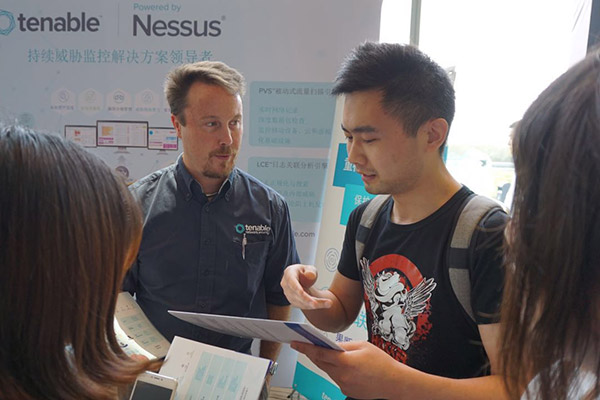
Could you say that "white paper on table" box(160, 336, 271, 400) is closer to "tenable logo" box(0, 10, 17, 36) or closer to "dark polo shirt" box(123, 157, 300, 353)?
"dark polo shirt" box(123, 157, 300, 353)

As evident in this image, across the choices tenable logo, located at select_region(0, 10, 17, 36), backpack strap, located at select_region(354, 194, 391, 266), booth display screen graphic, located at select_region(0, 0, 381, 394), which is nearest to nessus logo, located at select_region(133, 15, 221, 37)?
booth display screen graphic, located at select_region(0, 0, 381, 394)

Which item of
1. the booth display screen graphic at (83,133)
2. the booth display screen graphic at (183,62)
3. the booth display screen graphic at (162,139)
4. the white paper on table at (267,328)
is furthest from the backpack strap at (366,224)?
the booth display screen graphic at (83,133)

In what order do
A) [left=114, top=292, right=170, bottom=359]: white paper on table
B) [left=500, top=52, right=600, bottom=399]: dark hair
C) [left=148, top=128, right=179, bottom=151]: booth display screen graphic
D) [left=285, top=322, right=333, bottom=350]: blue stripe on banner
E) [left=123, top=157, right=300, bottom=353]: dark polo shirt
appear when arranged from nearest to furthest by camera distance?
1. [left=500, top=52, right=600, bottom=399]: dark hair
2. [left=285, top=322, right=333, bottom=350]: blue stripe on banner
3. [left=114, top=292, right=170, bottom=359]: white paper on table
4. [left=123, top=157, right=300, bottom=353]: dark polo shirt
5. [left=148, top=128, right=179, bottom=151]: booth display screen graphic

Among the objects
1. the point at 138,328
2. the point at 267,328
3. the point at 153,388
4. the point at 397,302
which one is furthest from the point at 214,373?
the point at 138,328

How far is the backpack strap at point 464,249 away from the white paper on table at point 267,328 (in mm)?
333

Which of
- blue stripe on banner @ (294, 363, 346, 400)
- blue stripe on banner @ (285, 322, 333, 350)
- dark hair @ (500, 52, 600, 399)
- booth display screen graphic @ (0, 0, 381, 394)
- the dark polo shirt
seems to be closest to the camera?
dark hair @ (500, 52, 600, 399)

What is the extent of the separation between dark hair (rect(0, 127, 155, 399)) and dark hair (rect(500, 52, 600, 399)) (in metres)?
0.65

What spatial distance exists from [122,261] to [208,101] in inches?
61.9

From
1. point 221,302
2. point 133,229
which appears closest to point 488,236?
point 133,229

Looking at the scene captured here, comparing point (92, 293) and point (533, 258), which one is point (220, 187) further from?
point (533, 258)

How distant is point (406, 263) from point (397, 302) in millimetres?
112

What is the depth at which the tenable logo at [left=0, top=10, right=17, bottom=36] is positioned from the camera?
347cm

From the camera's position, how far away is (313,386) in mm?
3068

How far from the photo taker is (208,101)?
2336 millimetres
